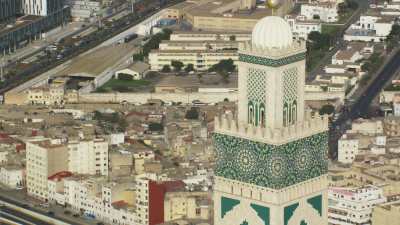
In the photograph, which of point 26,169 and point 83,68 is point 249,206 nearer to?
point 26,169

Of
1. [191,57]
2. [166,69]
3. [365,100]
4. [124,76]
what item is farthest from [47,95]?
[365,100]

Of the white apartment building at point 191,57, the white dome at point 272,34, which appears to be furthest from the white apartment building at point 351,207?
the white dome at point 272,34

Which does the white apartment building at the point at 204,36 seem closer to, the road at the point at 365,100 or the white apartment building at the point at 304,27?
the white apartment building at the point at 304,27

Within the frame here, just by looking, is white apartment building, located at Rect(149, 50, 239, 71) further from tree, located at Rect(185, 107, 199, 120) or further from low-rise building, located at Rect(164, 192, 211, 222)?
low-rise building, located at Rect(164, 192, 211, 222)

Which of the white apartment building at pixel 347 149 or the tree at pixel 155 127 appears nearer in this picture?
the white apartment building at pixel 347 149

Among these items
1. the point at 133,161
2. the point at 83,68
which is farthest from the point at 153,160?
the point at 83,68

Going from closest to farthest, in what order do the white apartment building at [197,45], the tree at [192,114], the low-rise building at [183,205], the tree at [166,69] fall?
the low-rise building at [183,205] → the tree at [192,114] → the tree at [166,69] → the white apartment building at [197,45]

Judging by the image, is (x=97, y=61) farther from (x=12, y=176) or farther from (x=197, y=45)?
(x=12, y=176)
